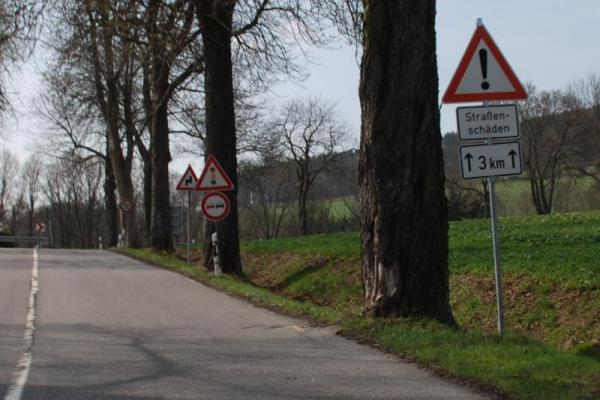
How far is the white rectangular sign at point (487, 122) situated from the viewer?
831cm

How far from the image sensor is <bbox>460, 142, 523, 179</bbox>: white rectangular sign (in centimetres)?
823

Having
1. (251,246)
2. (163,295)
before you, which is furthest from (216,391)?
(251,246)

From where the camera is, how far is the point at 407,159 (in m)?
9.27

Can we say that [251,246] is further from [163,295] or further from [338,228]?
[338,228]

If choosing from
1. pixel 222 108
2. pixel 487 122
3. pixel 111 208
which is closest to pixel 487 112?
pixel 487 122

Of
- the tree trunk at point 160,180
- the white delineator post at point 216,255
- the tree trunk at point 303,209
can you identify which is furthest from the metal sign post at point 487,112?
the tree trunk at point 303,209

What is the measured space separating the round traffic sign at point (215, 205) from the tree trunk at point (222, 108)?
738mm

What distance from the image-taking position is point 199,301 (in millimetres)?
12664

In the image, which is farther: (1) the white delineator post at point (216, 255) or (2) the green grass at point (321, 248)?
(2) the green grass at point (321, 248)

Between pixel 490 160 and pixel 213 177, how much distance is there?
9.74 m

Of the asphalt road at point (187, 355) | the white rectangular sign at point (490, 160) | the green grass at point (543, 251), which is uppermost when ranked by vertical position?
the white rectangular sign at point (490, 160)

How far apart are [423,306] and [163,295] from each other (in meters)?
5.78

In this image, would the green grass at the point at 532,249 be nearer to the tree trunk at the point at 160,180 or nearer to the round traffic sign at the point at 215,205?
the round traffic sign at the point at 215,205

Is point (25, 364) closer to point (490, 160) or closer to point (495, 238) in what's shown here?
point (495, 238)
